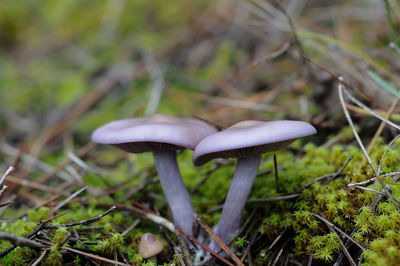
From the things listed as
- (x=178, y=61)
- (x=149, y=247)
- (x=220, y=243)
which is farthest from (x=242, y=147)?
(x=178, y=61)

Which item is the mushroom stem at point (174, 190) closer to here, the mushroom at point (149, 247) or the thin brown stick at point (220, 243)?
the thin brown stick at point (220, 243)

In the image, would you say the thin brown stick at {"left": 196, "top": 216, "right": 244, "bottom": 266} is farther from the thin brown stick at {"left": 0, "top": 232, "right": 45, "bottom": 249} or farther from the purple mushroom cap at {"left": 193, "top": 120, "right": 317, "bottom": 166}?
the thin brown stick at {"left": 0, "top": 232, "right": 45, "bottom": 249}

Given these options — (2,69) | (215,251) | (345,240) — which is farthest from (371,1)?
(2,69)

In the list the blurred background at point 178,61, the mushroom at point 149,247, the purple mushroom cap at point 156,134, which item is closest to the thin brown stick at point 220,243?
the mushroom at point 149,247

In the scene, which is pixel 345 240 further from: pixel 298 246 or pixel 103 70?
pixel 103 70

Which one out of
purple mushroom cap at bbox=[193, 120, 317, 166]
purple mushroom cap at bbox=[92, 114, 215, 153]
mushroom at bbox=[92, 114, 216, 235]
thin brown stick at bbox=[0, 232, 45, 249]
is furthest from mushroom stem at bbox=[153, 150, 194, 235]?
thin brown stick at bbox=[0, 232, 45, 249]
